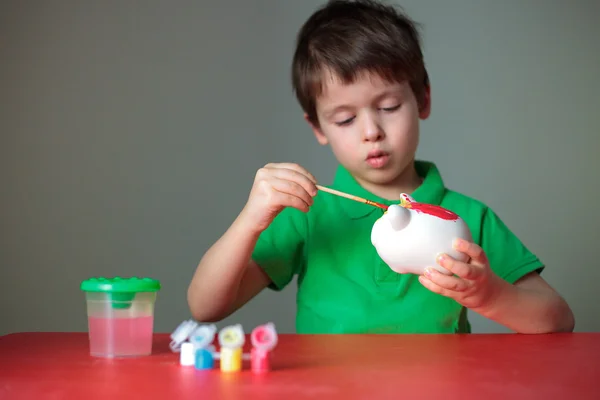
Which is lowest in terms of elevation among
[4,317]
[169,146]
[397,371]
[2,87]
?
[4,317]

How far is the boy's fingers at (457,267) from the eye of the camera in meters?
0.88

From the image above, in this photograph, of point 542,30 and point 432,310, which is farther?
point 542,30

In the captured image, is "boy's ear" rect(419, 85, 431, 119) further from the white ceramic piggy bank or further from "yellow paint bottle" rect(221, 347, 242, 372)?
"yellow paint bottle" rect(221, 347, 242, 372)

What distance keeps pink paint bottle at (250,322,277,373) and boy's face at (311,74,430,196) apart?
0.57 meters

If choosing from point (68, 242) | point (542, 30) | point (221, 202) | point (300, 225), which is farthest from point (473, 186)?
point (68, 242)

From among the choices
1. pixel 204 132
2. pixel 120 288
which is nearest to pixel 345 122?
pixel 120 288

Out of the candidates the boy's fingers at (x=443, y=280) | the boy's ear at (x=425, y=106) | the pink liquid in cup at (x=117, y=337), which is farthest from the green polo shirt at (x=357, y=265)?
the pink liquid in cup at (x=117, y=337)

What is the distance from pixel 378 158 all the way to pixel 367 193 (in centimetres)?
13

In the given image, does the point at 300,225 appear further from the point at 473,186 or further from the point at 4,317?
the point at 473,186

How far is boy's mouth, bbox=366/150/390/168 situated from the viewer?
1.26 meters

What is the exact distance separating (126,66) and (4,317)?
2.22 feet

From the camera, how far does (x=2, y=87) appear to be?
174 centimetres

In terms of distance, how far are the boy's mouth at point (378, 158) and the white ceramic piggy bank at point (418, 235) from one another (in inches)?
14.0

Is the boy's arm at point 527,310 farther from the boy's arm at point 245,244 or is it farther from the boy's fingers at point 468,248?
the boy's arm at point 245,244
